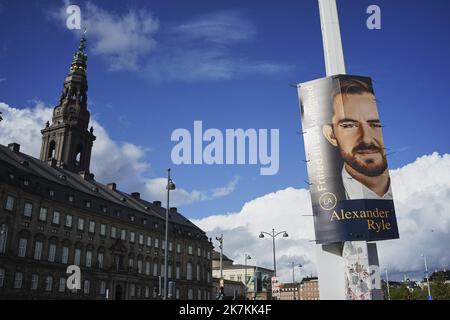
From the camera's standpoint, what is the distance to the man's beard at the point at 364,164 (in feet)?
121

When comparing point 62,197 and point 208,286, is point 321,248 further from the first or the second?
point 208,286

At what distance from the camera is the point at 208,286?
3792 inches

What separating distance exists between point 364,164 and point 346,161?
1.54m

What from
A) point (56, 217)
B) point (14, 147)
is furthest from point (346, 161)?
point (14, 147)

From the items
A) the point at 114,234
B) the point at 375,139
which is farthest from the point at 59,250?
the point at 375,139

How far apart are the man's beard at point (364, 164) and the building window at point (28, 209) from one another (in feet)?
137

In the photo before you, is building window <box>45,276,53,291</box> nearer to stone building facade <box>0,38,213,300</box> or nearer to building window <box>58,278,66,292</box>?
stone building facade <box>0,38,213,300</box>

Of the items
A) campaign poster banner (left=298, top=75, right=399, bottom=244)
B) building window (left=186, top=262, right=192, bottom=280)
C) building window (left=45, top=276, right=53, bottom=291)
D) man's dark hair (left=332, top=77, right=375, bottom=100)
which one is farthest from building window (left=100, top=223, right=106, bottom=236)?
man's dark hair (left=332, top=77, right=375, bottom=100)

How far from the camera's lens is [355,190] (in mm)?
36312

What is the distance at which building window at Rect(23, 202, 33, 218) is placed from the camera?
190ft

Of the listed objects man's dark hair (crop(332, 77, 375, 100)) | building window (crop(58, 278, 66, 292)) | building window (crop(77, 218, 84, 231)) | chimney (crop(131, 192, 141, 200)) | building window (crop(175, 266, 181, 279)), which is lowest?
building window (crop(58, 278, 66, 292))

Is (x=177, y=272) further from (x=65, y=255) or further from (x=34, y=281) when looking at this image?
(x=34, y=281)

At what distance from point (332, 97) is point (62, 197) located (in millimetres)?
43187

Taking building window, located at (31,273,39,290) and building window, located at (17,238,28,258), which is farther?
building window, located at (31,273,39,290)
